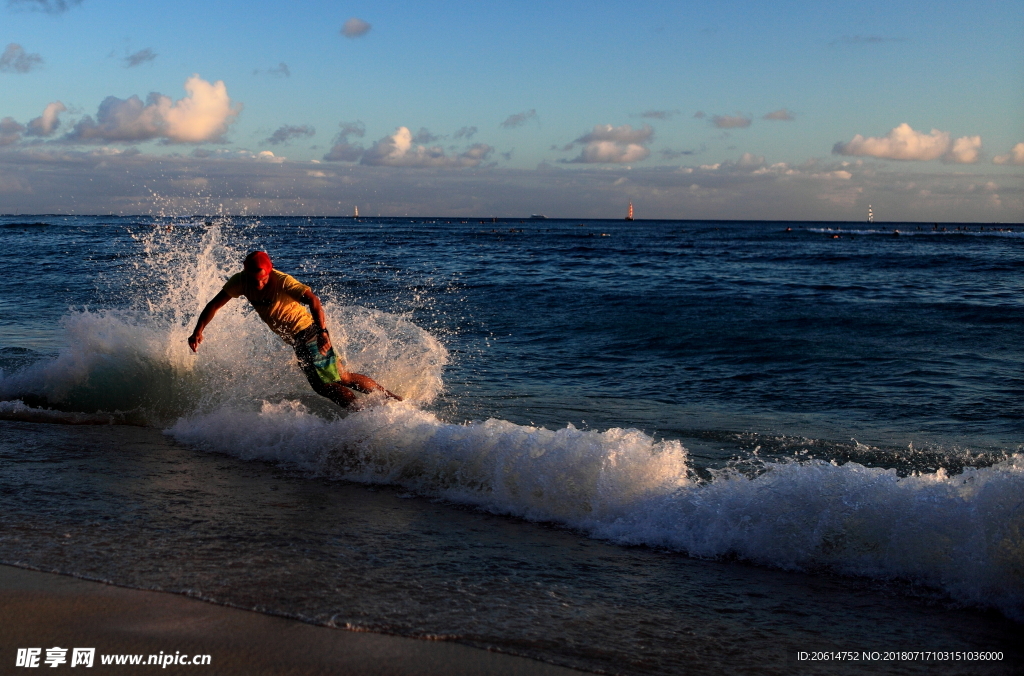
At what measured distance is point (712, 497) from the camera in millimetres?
5160

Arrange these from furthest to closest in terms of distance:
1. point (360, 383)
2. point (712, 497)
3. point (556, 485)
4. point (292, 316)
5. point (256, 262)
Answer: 1. point (360, 383)
2. point (292, 316)
3. point (256, 262)
4. point (556, 485)
5. point (712, 497)

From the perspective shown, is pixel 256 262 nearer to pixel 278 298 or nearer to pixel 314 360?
pixel 278 298

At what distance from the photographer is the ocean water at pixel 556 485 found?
3848 millimetres

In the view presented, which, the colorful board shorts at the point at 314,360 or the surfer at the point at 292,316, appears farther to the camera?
the colorful board shorts at the point at 314,360

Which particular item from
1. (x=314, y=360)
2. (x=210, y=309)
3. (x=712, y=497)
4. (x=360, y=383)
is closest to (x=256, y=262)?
(x=210, y=309)

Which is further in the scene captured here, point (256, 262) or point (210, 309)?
point (210, 309)

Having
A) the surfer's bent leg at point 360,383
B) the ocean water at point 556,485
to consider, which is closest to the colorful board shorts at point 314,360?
the surfer's bent leg at point 360,383

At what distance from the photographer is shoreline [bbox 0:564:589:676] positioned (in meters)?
3.15

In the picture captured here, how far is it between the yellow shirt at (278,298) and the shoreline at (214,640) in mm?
3531

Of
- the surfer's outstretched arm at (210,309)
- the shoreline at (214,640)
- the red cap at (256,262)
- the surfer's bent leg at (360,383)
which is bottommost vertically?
the shoreline at (214,640)

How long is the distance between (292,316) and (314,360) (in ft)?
1.52

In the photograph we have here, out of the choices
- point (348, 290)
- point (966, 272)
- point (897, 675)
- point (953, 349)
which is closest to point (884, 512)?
point (897, 675)

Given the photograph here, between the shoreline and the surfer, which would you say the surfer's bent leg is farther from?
the shoreline

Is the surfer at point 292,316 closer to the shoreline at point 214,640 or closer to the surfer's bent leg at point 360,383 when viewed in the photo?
the surfer's bent leg at point 360,383
